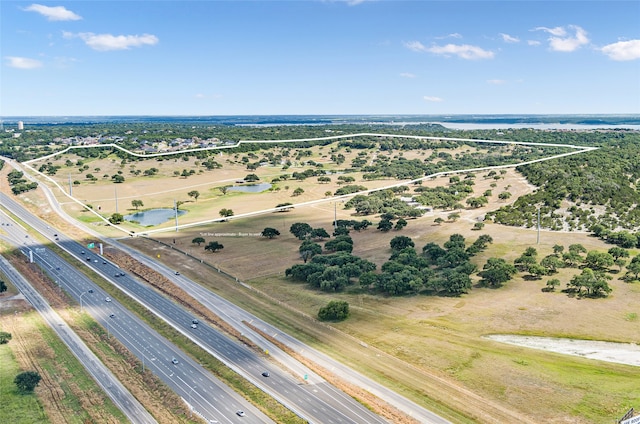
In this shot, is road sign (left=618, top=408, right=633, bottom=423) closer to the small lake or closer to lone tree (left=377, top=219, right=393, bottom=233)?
lone tree (left=377, top=219, right=393, bottom=233)

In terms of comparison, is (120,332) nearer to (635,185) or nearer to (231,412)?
(231,412)

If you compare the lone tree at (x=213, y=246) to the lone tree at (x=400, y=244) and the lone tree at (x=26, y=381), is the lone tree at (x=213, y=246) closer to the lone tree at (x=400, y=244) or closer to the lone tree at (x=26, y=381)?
the lone tree at (x=400, y=244)

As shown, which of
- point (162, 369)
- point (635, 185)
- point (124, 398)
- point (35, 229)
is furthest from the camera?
point (635, 185)

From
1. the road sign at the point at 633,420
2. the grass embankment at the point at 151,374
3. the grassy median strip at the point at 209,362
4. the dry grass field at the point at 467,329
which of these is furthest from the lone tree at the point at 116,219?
the road sign at the point at 633,420

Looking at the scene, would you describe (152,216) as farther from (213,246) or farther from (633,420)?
(633,420)

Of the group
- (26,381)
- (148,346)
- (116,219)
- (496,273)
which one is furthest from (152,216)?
(496,273)

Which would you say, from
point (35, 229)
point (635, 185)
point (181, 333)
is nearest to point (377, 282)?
point (181, 333)

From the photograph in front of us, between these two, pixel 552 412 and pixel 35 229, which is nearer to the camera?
pixel 552 412
